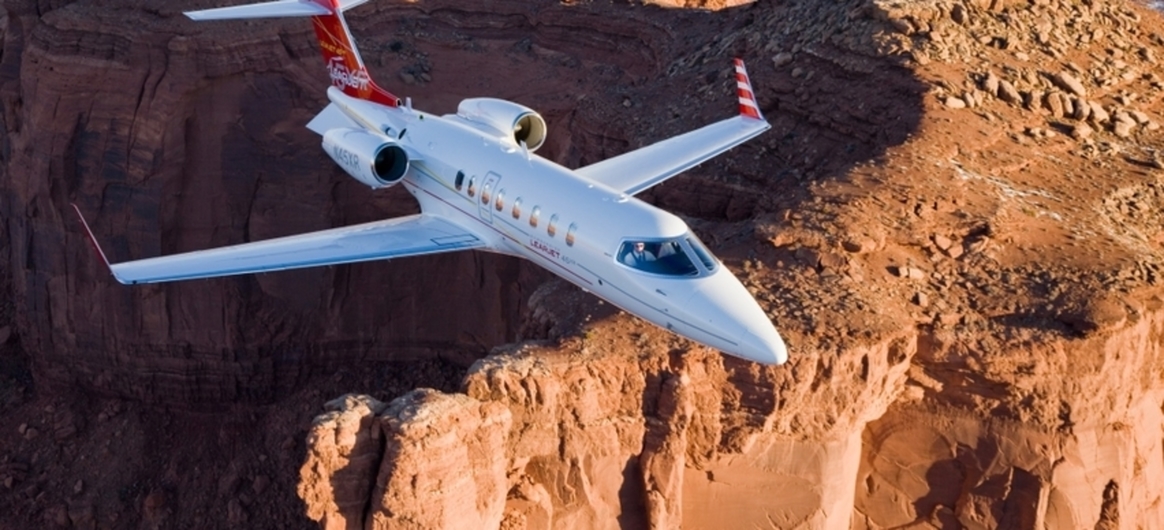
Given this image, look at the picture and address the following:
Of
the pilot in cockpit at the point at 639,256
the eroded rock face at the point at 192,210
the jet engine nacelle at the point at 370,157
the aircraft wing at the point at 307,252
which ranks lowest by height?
the eroded rock face at the point at 192,210

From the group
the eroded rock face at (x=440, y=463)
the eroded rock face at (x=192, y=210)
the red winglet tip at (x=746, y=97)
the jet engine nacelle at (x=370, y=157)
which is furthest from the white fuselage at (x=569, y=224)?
the eroded rock face at (x=192, y=210)

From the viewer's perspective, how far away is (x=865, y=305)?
19.5 meters

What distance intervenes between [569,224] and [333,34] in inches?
483

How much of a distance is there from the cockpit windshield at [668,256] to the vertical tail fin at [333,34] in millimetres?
11378

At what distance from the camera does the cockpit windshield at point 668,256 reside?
2033 centimetres

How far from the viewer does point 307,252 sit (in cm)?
2539

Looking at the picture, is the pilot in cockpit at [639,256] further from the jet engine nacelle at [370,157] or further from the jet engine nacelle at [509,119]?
the jet engine nacelle at [370,157]

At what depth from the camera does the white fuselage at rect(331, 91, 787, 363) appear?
18.9 m

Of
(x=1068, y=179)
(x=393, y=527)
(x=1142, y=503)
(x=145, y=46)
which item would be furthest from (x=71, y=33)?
(x=1142, y=503)

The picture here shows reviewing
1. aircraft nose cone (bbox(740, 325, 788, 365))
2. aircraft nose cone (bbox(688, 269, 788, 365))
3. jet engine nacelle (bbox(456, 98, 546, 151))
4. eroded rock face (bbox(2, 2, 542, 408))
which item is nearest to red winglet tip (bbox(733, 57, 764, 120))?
jet engine nacelle (bbox(456, 98, 546, 151))

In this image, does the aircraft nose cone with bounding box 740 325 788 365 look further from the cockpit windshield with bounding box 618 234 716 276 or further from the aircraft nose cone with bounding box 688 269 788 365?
the cockpit windshield with bounding box 618 234 716 276

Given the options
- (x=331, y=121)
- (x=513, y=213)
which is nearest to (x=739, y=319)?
(x=513, y=213)

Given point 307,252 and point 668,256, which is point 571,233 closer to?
point 668,256

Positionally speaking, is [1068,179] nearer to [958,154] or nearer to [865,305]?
[958,154]
